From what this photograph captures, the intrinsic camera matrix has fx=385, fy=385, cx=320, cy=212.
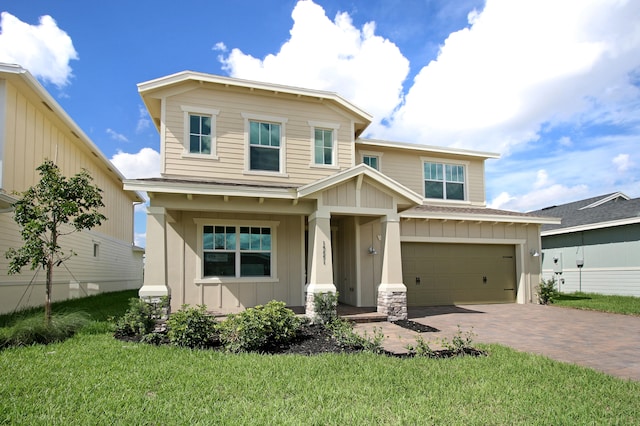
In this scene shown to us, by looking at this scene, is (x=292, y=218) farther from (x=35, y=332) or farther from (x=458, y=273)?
(x=35, y=332)

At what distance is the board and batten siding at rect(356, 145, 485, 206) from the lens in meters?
14.0

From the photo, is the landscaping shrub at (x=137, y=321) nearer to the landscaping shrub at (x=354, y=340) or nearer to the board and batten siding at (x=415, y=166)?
the landscaping shrub at (x=354, y=340)

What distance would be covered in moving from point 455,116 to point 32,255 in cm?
1363

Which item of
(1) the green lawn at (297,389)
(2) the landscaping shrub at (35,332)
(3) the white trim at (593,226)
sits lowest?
(1) the green lawn at (297,389)

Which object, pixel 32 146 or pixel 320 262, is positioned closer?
pixel 320 262

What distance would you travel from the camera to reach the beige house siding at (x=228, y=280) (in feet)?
34.0

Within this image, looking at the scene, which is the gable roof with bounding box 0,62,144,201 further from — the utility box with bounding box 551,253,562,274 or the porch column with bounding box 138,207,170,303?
the utility box with bounding box 551,253,562,274

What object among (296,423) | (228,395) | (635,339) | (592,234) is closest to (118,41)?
(228,395)

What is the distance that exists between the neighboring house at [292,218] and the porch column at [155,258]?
0.10 ft

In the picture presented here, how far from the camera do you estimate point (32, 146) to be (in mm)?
11422

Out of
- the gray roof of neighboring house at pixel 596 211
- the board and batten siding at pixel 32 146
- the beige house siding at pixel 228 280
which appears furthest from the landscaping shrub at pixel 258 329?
the gray roof of neighboring house at pixel 596 211

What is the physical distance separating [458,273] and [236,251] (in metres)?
7.76

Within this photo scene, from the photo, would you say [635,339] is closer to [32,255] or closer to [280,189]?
[280,189]

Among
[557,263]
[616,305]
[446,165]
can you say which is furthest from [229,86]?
[557,263]
